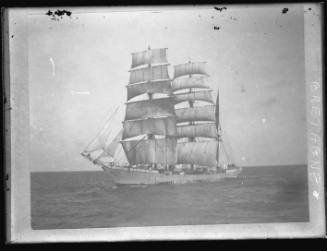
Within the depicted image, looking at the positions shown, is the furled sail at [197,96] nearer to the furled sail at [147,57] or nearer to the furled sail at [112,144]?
the furled sail at [147,57]

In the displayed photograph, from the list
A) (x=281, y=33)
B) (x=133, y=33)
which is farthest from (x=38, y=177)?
(x=281, y=33)

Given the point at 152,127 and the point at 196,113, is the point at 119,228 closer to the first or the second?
the point at 152,127

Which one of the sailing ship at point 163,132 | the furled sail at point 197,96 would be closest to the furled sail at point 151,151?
the sailing ship at point 163,132

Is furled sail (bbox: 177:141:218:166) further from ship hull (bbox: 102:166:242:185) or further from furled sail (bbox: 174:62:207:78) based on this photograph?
furled sail (bbox: 174:62:207:78)

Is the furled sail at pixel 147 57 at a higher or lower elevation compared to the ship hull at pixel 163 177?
higher

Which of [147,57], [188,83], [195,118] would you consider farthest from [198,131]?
[147,57]

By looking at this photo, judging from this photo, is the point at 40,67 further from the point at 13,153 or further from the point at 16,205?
the point at 16,205
